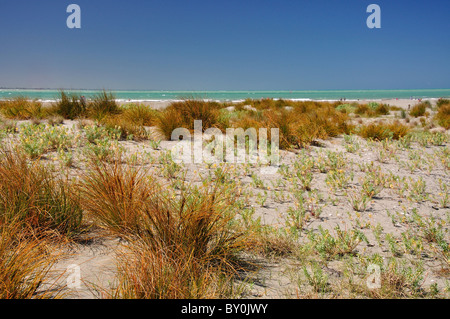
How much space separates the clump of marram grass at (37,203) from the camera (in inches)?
108

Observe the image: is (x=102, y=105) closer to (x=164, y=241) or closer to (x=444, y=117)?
(x=164, y=241)

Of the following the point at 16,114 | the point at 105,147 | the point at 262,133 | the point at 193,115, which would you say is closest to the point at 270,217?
the point at 105,147

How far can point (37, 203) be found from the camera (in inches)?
112

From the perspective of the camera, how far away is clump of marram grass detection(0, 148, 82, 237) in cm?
275

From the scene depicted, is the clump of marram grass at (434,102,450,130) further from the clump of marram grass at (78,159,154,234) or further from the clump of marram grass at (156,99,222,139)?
the clump of marram grass at (78,159,154,234)

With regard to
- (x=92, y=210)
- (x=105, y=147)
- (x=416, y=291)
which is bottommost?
(x=416, y=291)

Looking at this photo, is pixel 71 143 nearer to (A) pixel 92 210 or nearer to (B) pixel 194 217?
(A) pixel 92 210

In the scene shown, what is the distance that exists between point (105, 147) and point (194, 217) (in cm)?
363

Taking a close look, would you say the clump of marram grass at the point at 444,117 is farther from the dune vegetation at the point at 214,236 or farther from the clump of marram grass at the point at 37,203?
the clump of marram grass at the point at 37,203

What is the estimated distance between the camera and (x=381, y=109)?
15789mm

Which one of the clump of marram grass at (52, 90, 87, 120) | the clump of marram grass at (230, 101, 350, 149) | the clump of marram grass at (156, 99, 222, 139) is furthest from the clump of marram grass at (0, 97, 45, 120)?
the clump of marram grass at (230, 101, 350, 149)

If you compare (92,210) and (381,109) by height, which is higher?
(381,109)

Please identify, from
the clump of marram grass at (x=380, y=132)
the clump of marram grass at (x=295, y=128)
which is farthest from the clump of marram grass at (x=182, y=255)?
the clump of marram grass at (x=380, y=132)
